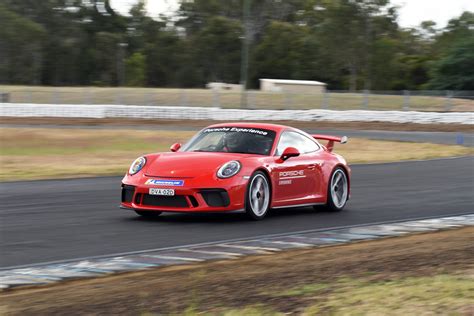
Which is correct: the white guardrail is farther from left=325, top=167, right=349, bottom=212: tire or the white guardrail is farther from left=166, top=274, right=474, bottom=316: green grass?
left=166, top=274, right=474, bottom=316: green grass

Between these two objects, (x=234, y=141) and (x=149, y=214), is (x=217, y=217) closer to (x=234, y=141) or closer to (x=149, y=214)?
(x=149, y=214)

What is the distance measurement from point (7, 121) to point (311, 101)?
16.2 metres

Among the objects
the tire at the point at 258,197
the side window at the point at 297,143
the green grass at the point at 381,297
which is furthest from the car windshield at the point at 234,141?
the green grass at the point at 381,297

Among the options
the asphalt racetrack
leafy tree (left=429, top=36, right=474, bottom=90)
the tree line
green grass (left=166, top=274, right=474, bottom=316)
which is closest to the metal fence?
leafy tree (left=429, top=36, right=474, bottom=90)

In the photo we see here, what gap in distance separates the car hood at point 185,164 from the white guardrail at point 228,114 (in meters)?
29.5

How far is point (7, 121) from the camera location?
130 ft

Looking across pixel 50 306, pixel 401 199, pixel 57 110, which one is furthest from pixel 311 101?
pixel 50 306

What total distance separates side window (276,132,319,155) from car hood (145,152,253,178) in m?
0.74

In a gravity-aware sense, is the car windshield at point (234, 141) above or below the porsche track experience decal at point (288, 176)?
above

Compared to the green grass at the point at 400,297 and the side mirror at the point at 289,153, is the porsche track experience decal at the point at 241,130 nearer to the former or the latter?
the side mirror at the point at 289,153

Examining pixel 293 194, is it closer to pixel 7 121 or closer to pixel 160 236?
pixel 160 236

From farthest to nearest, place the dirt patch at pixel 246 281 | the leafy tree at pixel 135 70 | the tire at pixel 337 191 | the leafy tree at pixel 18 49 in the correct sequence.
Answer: the leafy tree at pixel 135 70 < the leafy tree at pixel 18 49 < the tire at pixel 337 191 < the dirt patch at pixel 246 281

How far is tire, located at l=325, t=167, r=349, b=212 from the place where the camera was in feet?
38.7

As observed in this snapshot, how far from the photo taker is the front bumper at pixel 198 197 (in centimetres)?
984
